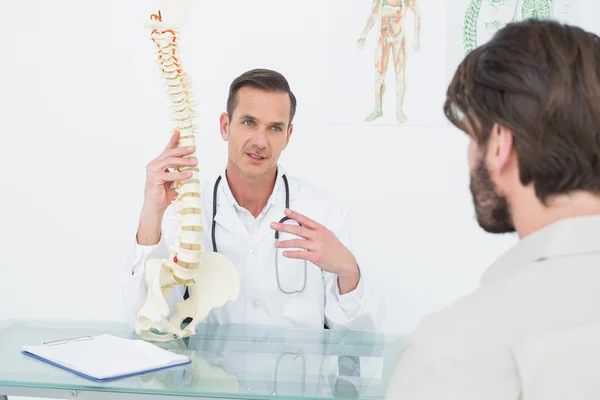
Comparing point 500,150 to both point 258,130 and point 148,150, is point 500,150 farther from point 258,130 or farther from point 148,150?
point 148,150

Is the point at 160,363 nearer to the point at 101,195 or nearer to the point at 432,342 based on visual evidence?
the point at 432,342

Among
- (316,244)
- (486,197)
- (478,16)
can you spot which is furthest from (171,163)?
(478,16)

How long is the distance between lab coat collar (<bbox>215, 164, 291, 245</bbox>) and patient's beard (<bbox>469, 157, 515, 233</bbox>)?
5.12 feet

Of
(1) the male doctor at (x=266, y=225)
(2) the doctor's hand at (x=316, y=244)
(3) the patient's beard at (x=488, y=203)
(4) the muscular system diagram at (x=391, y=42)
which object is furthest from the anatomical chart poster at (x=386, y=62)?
(3) the patient's beard at (x=488, y=203)

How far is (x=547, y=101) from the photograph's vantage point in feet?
3.66

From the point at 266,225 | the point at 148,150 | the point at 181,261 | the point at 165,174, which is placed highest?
the point at 148,150

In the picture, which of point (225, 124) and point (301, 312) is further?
point (225, 124)

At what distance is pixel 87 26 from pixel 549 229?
340 cm

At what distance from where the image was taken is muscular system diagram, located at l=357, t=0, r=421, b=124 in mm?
3891

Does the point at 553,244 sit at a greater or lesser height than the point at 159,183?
lesser

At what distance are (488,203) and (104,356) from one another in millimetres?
1016

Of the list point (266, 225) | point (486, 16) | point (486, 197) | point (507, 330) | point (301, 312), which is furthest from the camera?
point (486, 16)

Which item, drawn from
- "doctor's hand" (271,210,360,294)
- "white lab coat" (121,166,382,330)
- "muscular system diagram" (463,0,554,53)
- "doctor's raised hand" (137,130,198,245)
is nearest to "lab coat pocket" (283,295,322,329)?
"white lab coat" (121,166,382,330)

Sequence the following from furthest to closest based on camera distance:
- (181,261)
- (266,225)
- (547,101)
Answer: (266,225) < (181,261) < (547,101)
